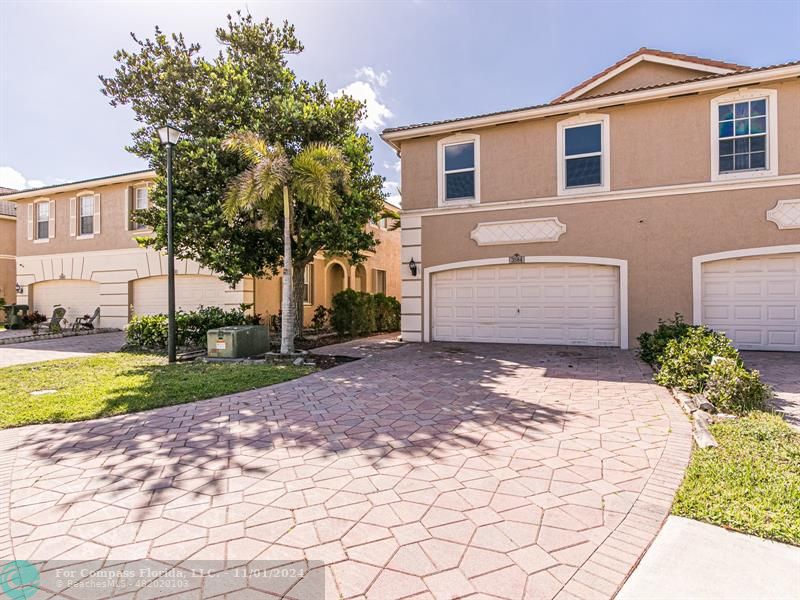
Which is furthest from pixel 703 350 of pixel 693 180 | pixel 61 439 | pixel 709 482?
pixel 61 439

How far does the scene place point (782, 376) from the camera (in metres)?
7.73

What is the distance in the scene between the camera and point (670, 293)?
10930 millimetres

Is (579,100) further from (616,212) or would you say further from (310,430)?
(310,430)

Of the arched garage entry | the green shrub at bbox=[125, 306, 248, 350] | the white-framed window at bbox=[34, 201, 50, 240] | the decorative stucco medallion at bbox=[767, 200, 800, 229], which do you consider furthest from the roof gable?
the white-framed window at bbox=[34, 201, 50, 240]

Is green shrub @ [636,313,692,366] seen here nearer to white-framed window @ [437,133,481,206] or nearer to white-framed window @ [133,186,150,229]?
white-framed window @ [437,133,481,206]

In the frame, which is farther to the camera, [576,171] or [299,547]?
[576,171]

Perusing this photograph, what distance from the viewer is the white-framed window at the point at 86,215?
1867 cm

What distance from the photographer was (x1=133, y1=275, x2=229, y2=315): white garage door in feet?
53.5

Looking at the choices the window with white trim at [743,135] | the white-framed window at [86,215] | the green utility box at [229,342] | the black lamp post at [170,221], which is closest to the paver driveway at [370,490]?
the green utility box at [229,342]

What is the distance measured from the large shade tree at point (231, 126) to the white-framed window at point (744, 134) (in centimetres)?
913

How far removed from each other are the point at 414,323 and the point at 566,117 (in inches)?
291

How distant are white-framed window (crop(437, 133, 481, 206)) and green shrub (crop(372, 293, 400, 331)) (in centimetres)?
618

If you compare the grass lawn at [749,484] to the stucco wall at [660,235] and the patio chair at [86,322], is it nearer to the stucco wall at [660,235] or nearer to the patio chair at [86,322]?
the stucco wall at [660,235]

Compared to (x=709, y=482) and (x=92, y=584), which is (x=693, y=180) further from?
(x=92, y=584)
